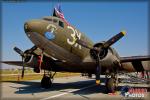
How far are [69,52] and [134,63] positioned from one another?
636 centimetres

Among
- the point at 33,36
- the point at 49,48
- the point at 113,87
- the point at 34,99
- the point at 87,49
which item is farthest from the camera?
the point at 87,49

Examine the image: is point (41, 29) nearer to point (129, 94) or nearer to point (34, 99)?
point (34, 99)

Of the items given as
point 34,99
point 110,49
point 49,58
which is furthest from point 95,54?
point 34,99

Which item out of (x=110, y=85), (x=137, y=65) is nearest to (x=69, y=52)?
(x=110, y=85)

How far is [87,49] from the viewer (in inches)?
818

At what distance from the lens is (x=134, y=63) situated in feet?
71.7

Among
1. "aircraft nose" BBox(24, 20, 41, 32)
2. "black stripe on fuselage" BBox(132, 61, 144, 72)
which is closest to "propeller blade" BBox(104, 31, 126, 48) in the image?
"black stripe on fuselage" BBox(132, 61, 144, 72)

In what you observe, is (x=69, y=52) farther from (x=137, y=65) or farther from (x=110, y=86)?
(x=137, y=65)

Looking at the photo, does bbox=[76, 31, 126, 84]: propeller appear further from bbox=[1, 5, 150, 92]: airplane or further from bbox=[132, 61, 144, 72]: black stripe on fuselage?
bbox=[132, 61, 144, 72]: black stripe on fuselage

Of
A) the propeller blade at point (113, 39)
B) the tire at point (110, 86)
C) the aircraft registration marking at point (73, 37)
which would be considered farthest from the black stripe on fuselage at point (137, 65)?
the aircraft registration marking at point (73, 37)

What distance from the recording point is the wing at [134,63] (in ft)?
66.7

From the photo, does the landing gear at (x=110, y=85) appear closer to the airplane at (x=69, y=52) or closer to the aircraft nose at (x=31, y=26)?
the airplane at (x=69, y=52)

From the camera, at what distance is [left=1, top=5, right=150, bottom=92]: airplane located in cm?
1745

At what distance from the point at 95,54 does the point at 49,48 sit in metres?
3.66
